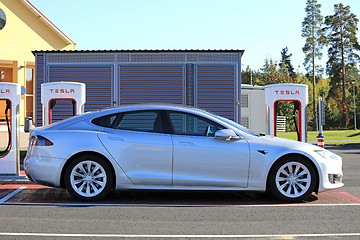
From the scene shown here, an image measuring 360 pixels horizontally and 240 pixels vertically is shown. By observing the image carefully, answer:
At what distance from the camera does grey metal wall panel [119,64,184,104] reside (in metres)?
15.6

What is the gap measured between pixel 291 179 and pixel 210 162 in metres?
1.27

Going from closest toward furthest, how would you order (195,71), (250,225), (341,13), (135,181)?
(250,225)
(135,181)
(195,71)
(341,13)

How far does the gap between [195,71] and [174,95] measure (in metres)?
1.05

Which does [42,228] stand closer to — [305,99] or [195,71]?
[305,99]

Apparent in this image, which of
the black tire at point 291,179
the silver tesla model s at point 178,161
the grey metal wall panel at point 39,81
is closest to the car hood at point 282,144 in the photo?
the silver tesla model s at point 178,161

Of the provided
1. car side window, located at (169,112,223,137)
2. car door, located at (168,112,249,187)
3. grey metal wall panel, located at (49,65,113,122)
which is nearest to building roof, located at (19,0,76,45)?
grey metal wall panel, located at (49,65,113,122)

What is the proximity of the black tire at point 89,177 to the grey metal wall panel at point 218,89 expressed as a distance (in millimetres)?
8592

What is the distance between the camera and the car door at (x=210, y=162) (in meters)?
7.18

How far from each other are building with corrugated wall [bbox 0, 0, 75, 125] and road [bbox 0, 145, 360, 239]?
75.0 feet

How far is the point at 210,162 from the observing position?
23.5ft

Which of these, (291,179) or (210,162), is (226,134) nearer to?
(210,162)

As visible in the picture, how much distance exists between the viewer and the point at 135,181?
7.23 m

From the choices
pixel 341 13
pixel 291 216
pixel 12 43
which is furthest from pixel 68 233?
pixel 341 13

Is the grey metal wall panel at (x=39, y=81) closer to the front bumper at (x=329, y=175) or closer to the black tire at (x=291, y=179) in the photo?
the black tire at (x=291, y=179)
